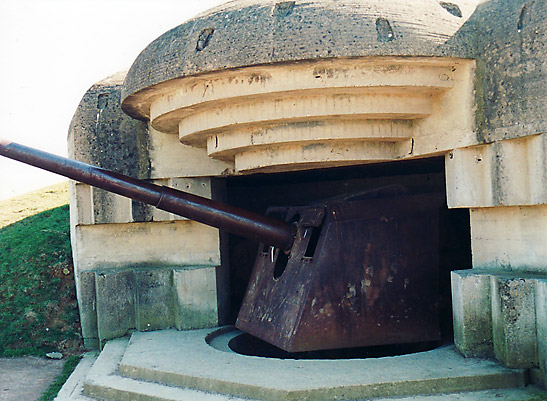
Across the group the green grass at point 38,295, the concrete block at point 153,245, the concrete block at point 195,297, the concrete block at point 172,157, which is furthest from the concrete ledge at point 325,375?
the green grass at point 38,295

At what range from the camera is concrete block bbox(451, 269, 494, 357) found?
15.2 ft

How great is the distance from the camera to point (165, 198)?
5.50 meters

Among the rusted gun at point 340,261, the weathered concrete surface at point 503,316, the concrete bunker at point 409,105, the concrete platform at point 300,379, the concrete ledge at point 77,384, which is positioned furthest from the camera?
the rusted gun at point 340,261

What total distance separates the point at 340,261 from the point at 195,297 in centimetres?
185

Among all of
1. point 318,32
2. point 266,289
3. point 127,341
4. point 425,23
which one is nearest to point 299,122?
point 318,32

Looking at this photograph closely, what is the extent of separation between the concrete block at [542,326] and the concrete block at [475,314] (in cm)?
42

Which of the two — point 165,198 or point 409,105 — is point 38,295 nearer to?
point 165,198

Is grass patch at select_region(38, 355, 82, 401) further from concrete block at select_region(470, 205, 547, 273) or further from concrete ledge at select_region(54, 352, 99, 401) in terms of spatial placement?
concrete block at select_region(470, 205, 547, 273)

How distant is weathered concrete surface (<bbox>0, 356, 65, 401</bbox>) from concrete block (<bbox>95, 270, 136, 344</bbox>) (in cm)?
59

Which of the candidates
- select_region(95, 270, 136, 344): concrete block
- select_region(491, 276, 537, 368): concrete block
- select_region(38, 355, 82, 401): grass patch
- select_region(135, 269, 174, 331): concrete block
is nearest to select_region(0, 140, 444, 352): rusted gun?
select_region(491, 276, 537, 368): concrete block

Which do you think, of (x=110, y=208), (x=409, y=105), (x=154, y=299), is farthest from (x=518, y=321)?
(x=110, y=208)

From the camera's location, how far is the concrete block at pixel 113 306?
643 cm

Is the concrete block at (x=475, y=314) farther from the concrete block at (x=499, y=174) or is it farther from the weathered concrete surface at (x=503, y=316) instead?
the concrete block at (x=499, y=174)

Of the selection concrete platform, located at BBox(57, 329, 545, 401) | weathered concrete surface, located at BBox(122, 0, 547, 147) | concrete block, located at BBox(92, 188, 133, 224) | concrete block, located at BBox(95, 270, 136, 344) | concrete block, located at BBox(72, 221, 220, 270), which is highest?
weathered concrete surface, located at BBox(122, 0, 547, 147)
